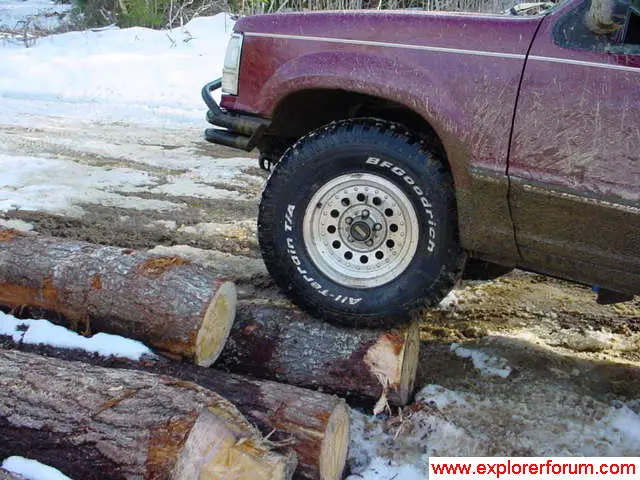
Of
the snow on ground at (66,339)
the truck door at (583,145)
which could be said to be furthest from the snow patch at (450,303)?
the snow on ground at (66,339)

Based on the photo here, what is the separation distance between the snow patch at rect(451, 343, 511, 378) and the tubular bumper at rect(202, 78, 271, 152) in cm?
159

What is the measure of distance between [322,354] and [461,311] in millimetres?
1282

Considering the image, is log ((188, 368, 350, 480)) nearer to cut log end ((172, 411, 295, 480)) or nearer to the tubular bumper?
cut log end ((172, 411, 295, 480))

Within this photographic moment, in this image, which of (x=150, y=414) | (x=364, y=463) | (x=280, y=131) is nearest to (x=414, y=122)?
(x=280, y=131)

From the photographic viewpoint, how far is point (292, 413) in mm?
2783

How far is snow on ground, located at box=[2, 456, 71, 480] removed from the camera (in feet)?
8.25

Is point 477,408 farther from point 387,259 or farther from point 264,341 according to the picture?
point 264,341

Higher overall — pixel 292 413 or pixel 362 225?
pixel 362 225

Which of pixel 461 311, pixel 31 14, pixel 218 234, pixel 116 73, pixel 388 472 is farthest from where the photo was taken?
pixel 31 14

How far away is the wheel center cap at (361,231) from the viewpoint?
338cm

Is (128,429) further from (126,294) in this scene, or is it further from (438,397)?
(438,397)

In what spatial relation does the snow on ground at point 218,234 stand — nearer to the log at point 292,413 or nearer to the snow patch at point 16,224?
the snow patch at point 16,224

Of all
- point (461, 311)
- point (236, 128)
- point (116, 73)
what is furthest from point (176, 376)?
point (116, 73)

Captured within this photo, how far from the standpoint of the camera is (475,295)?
4547mm
